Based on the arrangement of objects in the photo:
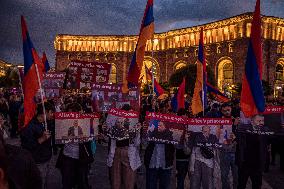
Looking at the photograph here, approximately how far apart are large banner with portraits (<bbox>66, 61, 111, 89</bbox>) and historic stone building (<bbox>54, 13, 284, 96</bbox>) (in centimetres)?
5513

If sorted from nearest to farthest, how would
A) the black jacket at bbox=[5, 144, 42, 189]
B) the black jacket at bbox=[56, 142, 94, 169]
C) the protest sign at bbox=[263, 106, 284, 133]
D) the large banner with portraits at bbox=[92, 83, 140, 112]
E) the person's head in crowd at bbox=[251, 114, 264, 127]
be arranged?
the black jacket at bbox=[5, 144, 42, 189]
the black jacket at bbox=[56, 142, 94, 169]
the person's head in crowd at bbox=[251, 114, 264, 127]
the protest sign at bbox=[263, 106, 284, 133]
the large banner with portraits at bbox=[92, 83, 140, 112]

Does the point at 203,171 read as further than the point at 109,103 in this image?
No

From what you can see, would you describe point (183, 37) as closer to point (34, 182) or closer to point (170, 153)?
point (170, 153)

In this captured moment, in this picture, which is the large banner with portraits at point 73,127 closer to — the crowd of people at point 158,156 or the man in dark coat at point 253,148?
the crowd of people at point 158,156

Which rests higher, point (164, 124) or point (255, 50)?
point (255, 50)

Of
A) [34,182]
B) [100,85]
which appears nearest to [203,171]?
[100,85]

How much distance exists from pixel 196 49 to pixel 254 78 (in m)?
77.3

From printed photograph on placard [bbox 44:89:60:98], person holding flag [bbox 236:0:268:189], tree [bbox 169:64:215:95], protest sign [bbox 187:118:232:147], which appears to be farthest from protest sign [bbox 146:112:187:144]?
tree [bbox 169:64:215:95]

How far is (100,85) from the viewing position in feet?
41.5

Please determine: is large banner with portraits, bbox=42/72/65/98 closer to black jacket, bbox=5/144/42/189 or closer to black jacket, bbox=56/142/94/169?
black jacket, bbox=56/142/94/169

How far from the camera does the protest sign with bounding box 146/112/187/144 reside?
7.93 meters

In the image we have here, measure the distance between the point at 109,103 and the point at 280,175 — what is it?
5.80 m

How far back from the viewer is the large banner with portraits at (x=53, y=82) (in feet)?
48.3

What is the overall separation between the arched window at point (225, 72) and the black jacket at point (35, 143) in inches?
2640
